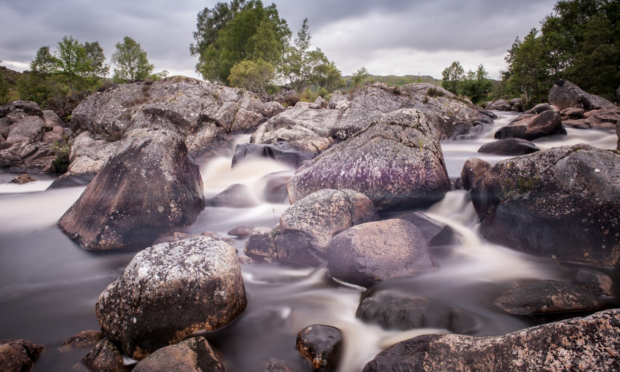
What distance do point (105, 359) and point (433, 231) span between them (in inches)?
205

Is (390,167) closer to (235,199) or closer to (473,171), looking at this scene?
(473,171)

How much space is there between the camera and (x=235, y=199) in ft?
31.1

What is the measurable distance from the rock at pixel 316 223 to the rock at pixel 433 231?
2.90 feet

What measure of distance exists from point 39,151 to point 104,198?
18.4 meters

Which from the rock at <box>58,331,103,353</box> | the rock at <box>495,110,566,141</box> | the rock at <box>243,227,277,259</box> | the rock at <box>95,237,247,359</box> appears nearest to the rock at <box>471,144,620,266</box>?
the rock at <box>243,227,277,259</box>

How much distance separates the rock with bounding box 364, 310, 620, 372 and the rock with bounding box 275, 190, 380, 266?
2.84m

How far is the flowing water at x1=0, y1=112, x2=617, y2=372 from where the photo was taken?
3969mm

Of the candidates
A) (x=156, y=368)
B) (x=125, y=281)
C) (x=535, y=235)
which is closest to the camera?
(x=156, y=368)

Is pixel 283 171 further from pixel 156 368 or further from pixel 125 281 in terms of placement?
pixel 156 368

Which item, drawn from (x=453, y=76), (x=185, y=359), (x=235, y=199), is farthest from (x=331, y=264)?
(x=453, y=76)

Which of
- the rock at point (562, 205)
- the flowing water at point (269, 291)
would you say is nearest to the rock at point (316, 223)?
the flowing water at point (269, 291)

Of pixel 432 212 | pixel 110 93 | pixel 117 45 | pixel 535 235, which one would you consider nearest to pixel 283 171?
pixel 432 212

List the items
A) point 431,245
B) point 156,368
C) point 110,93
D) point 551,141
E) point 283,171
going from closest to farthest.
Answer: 1. point 156,368
2. point 431,245
3. point 283,171
4. point 551,141
5. point 110,93

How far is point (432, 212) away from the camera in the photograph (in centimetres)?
758
